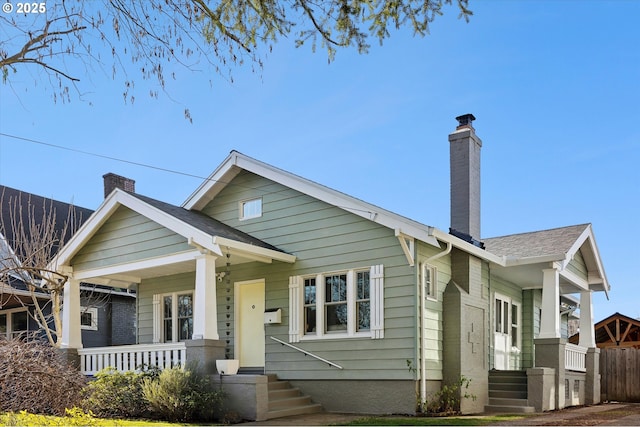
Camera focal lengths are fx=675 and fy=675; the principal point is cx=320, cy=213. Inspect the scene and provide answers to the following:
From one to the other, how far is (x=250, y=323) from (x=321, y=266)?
2561 mm

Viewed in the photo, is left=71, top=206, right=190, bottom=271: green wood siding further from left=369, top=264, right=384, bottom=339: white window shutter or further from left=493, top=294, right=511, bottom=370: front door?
left=493, top=294, right=511, bottom=370: front door

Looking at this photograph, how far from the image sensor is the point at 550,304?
15.3m

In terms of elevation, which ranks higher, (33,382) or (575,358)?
(33,382)

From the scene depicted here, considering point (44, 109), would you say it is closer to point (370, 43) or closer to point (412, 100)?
point (370, 43)

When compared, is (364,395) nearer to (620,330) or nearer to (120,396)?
(120,396)

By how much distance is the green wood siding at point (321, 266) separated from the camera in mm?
13148

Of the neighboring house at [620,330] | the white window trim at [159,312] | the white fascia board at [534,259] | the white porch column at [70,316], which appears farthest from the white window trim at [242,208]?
the neighboring house at [620,330]

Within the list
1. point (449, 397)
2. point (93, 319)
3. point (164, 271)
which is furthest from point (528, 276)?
point (93, 319)

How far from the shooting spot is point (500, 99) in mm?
13945

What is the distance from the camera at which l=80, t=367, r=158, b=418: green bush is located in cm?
1273

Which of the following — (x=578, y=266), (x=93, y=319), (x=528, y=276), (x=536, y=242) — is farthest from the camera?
(x=93, y=319)

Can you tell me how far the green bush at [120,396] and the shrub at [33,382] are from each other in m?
1.99

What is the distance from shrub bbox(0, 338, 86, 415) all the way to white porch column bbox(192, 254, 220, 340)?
2694mm

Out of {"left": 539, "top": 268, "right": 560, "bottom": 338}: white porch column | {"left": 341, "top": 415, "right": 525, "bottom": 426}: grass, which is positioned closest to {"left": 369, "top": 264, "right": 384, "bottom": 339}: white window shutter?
{"left": 341, "top": 415, "right": 525, "bottom": 426}: grass
